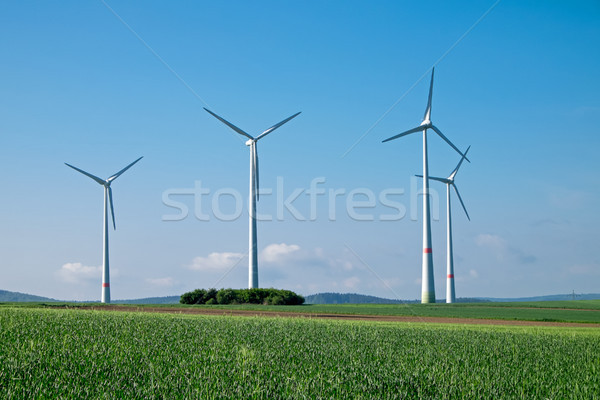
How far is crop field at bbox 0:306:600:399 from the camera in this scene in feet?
39.5

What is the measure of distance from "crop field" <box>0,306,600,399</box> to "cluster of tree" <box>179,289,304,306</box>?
52546 mm

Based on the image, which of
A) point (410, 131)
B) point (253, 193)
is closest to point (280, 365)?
point (253, 193)

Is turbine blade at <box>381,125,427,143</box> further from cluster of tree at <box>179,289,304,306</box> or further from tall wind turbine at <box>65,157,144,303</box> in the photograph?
tall wind turbine at <box>65,157,144,303</box>

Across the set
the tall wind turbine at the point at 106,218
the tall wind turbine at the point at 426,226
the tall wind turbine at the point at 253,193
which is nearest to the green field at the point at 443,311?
the tall wind turbine at the point at 253,193

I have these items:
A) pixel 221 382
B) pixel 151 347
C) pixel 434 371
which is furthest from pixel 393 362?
pixel 151 347

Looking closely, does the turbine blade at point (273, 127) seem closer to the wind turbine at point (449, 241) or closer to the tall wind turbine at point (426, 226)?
the tall wind turbine at point (426, 226)

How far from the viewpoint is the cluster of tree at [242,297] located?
A: 77.4m

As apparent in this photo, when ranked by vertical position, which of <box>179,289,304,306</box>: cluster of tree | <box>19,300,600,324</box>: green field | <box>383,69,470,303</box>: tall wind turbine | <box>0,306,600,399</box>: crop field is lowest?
<box>19,300,600,324</box>: green field

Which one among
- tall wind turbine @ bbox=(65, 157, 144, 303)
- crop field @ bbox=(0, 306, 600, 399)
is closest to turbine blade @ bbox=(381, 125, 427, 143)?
tall wind turbine @ bbox=(65, 157, 144, 303)

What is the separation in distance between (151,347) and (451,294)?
8912cm

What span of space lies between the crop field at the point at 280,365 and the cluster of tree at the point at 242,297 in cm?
5255

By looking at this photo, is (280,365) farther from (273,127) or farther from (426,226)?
(426,226)

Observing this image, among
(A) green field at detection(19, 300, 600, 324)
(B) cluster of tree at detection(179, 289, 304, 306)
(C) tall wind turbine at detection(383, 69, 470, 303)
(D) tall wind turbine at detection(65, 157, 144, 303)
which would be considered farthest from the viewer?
(D) tall wind turbine at detection(65, 157, 144, 303)

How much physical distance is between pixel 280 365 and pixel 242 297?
63262 millimetres
